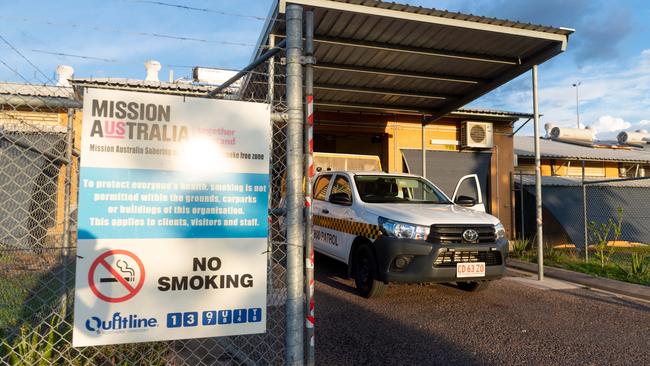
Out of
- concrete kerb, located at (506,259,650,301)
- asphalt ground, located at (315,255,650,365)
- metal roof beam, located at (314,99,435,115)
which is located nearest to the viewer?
asphalt ground, located at (315,255,650,365)

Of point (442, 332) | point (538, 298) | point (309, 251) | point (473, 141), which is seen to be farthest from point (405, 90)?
point (309, 251)

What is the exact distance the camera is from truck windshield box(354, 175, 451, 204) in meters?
6.99

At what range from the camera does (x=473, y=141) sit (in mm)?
13438

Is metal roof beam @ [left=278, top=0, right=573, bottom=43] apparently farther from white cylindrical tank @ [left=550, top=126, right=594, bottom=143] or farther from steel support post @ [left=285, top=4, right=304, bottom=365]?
white cylindrical tank @ [left=550, top=126, right=594, bottom=143]

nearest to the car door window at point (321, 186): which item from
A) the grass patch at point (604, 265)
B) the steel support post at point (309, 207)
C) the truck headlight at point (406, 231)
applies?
the truck headlight at point (406, 231)

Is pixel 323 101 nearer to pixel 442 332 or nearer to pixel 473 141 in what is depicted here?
pixel 473 141

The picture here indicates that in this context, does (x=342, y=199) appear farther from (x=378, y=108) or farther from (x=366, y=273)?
(x=378, y=108)

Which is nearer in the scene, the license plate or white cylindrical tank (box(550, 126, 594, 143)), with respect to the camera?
the license plate

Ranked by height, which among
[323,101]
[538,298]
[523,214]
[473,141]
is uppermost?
[323,101]

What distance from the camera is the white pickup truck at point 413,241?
554 centimetres

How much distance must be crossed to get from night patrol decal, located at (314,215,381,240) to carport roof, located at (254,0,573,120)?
116 inches

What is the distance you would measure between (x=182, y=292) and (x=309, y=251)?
744 mm

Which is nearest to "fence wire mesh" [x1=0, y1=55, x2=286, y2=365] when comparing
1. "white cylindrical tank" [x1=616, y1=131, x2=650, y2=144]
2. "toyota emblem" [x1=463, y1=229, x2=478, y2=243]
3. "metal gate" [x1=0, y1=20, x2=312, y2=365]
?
"metal gate" [x1=0, y1=20, x2=312, y2=365]

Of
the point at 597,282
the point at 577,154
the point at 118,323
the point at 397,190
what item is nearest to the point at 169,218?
the point at 118,323
